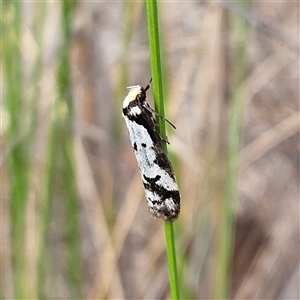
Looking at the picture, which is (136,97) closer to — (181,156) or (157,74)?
(157,74)

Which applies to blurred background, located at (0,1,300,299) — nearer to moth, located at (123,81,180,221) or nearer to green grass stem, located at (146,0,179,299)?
moth, located at (123,81,180,221)

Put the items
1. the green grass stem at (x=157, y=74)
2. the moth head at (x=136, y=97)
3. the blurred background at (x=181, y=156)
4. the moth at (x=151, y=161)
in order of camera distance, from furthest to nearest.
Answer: the blurred background at (x=181, y=156) < the moth head at (x=136, y=97) < the moth at (x=151, y=161) < the green grass stem at (x=157, y=74)

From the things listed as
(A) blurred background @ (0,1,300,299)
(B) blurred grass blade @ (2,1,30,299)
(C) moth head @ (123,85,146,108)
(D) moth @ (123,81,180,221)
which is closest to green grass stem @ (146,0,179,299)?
(D) moth @ (123,81,180,221)

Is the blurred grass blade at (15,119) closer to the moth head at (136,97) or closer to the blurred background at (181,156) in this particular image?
the blurred background at (181,156)

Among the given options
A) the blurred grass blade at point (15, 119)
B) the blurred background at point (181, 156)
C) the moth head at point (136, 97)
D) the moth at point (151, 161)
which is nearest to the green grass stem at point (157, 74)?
the moth at point (151, 161)

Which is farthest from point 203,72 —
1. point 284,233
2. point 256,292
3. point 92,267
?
point 92,267

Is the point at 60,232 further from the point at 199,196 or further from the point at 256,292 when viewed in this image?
the point at 256,292

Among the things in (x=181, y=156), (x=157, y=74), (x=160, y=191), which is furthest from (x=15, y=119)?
(x=181, y=156)
